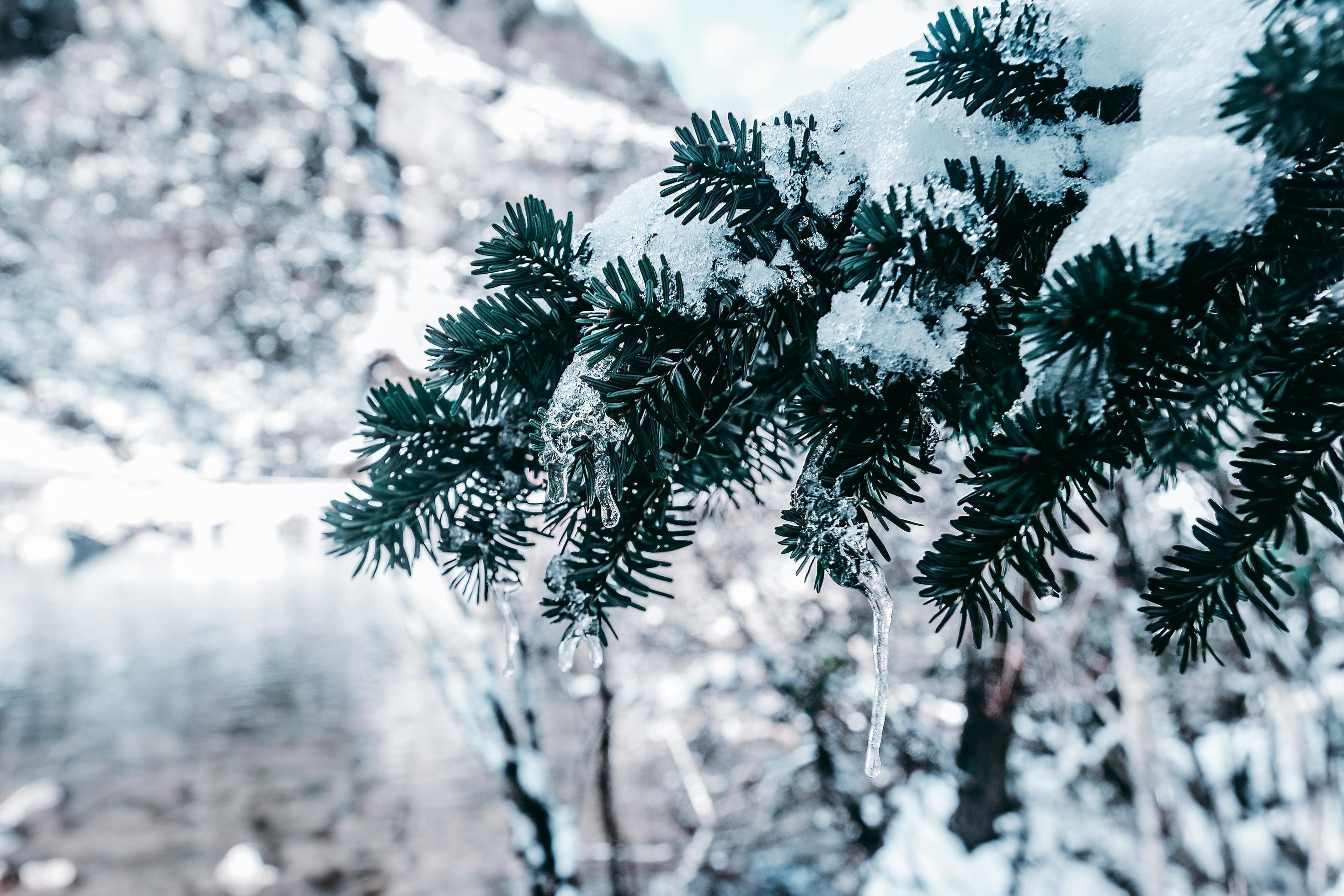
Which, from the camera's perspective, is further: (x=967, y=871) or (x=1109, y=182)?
(x=967, y=871)

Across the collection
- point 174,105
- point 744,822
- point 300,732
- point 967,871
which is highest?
point 174,105

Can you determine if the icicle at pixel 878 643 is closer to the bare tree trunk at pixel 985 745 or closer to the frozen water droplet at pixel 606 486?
the frozen water droplet at pixel 606 486

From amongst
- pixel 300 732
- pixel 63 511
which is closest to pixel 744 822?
pixel 300 732

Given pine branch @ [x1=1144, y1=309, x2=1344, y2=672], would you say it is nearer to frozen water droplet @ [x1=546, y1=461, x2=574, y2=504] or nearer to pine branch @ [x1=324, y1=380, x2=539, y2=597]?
frozen water droplet @ [x1=546, y1=461, x2=574, y2=504]

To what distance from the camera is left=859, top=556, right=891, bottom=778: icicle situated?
0.56 metres

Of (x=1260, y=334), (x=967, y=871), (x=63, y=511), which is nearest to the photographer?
(x=1260, y=334)

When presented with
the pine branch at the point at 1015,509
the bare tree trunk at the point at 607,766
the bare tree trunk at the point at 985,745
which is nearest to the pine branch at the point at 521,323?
the pine branch at the point at 1015,509

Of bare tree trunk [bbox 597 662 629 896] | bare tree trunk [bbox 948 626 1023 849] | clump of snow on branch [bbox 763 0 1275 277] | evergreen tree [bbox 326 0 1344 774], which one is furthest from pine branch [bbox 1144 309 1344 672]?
bare tree trunk [bbox 948 626 1023 849]

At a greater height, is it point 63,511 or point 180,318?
point 180,318

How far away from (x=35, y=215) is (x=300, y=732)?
3208 inches

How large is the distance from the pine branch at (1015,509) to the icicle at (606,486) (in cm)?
23

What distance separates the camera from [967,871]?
3371 mm

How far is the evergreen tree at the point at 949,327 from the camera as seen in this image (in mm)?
389

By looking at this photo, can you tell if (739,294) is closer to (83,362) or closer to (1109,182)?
(1109,182)
